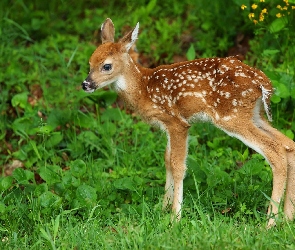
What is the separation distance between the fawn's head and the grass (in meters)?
0.80

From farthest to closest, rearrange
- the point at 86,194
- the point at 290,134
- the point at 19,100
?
the point at 19,100, the point at 290,134, the point at 86,194

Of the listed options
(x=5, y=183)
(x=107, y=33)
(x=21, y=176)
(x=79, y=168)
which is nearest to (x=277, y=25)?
(x=107, y=33)

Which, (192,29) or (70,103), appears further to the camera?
(192,29)

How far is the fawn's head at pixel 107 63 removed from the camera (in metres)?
6.55

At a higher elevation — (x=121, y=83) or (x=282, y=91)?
(x=121, y=83)

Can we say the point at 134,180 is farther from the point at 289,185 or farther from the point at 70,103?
the point at 70,103

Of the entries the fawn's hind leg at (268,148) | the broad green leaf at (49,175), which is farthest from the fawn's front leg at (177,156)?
the broad green leaf at (49,175)

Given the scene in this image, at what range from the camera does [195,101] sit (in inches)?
249

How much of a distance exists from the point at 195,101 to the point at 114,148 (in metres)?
1.60

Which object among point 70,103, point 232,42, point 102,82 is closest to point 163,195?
point 102,82

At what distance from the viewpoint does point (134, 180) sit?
684cm

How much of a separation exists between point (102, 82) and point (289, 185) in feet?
5.59

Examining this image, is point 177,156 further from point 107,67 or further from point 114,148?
point 114,148

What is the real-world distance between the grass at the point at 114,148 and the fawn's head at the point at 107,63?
0.80 meters
